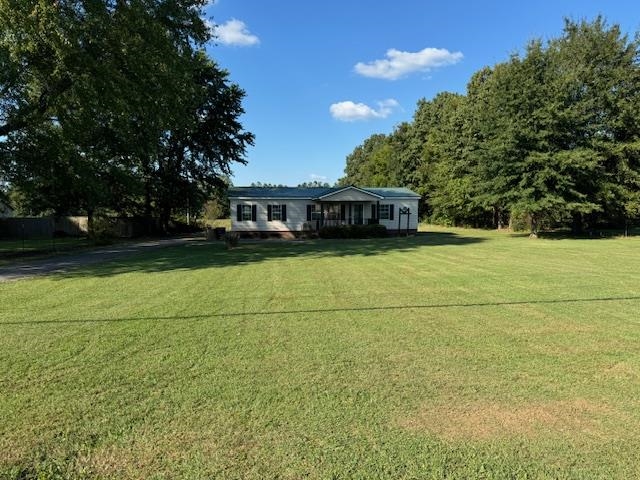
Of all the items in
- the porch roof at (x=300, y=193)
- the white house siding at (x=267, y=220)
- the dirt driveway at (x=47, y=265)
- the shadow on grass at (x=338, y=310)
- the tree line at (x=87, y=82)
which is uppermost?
the tree line at (x=87, y=82)

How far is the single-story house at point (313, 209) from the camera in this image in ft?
105

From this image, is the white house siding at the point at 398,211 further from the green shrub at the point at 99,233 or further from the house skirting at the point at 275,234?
the green shrub at the point at 99,233

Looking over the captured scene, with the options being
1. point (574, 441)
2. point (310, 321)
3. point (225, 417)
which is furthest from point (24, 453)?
point (310, 321)

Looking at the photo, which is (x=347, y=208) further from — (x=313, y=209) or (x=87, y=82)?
(x=87, y=82)

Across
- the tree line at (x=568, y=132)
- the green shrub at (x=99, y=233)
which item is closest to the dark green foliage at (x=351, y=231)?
the tree line at (x=568, y=132)

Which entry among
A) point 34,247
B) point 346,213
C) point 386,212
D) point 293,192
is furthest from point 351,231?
point 34,247

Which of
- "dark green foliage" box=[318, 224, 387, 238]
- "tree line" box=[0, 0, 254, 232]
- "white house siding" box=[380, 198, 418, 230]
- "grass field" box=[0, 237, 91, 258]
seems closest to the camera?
"tree line" box=[0, 0, 254, 232]

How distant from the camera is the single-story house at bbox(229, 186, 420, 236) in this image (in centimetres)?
3209

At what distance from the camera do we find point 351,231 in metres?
30.4

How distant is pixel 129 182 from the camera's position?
87.3 feet

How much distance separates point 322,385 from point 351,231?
85.7 ft

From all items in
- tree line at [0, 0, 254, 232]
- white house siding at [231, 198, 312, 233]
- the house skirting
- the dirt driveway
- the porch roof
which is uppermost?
tree line at [0, 0, 254, 232]

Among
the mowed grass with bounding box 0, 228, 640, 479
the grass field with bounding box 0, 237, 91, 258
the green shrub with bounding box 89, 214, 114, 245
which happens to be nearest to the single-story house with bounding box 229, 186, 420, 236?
the green shrub with bounding box 89, 214, 114, 245

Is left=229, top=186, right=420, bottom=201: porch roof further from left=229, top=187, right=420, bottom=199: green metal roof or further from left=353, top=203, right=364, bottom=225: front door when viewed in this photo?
left=353, top=203, right=364, bottom=225: front door
